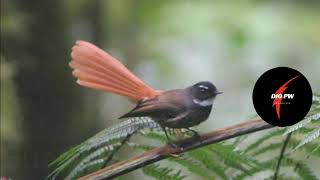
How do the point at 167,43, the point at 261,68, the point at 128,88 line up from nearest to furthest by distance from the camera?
1. the point at 128,88
2. the point at 261,68
3. the point at 167,43

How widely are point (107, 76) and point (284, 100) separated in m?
0.17

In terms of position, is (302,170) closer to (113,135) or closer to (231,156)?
(231,156)

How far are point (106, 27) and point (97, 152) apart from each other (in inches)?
12.8

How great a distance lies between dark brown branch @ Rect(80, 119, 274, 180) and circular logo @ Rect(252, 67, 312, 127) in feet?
0.05

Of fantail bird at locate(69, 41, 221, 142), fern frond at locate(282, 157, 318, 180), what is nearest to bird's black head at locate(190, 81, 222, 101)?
fantail bird at locate(69, 41, 221, 142)

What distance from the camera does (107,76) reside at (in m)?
0.66

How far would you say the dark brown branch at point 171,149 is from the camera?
65 centimetres

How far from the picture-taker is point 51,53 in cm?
89

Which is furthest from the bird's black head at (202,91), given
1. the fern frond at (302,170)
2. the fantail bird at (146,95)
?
the fern frond at (302,170)

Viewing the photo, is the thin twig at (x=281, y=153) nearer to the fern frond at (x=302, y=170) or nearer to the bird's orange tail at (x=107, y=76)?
the fern frond at (x=302, y=170)

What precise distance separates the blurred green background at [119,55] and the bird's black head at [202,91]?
5 cm

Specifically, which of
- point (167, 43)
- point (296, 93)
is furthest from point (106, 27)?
point (296, 93)

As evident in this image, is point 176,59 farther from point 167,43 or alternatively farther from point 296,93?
point 296,93

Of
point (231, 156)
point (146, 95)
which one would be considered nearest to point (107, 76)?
point (146, 95)
